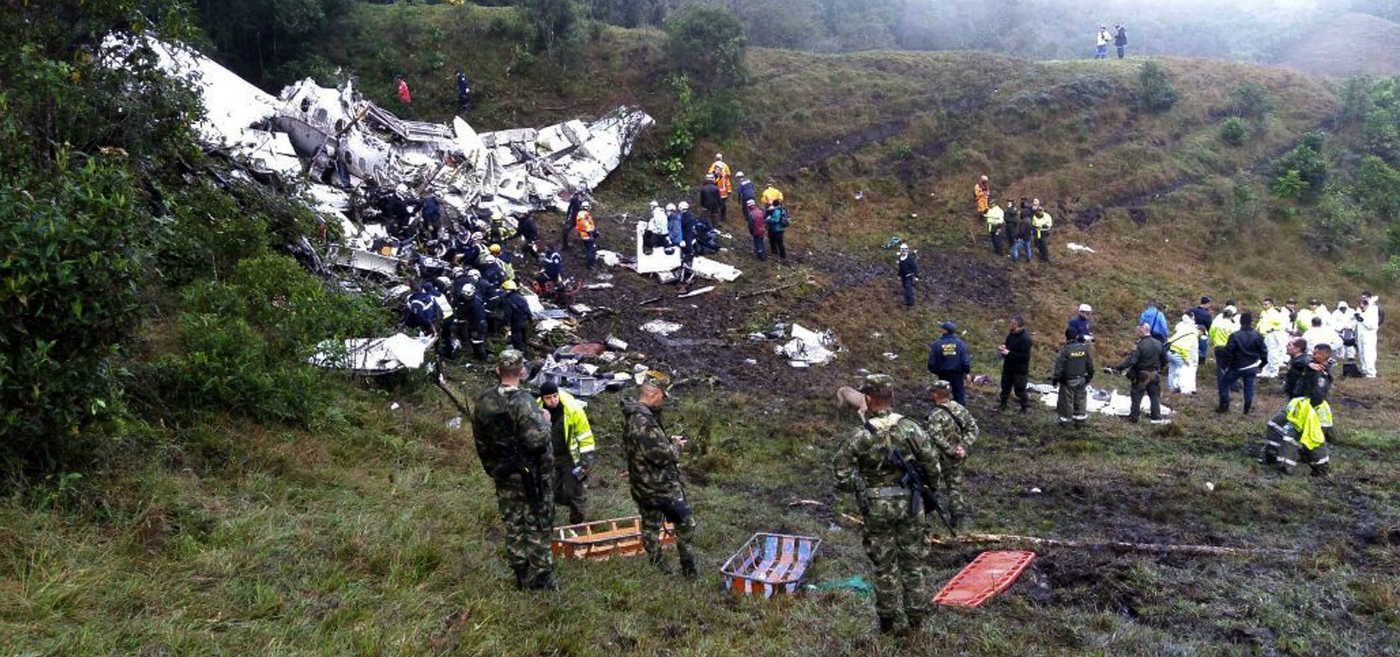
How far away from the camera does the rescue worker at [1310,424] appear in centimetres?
967

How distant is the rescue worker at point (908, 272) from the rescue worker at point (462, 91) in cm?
1414

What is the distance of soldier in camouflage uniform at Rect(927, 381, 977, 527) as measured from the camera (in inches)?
320

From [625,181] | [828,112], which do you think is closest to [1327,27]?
[828,112]

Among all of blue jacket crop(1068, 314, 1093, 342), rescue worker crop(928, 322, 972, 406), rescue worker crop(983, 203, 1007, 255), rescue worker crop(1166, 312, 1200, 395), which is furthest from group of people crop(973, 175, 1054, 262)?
rescue worker crop(928, 322, 972, 406)

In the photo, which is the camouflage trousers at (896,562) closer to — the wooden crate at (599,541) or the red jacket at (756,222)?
the wooden crate at (599,541)

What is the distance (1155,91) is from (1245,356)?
18958 millimetres

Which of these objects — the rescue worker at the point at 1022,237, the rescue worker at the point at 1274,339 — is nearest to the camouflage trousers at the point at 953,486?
the rescue worker at the point at 1274,339

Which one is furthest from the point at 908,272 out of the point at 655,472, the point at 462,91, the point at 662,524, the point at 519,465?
the point at 462,91

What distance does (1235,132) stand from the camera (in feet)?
90.8

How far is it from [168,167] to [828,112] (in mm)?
20457

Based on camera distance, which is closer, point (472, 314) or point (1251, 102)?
point (472, 314)

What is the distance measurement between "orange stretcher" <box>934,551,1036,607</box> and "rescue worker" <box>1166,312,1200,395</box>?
8480 mm

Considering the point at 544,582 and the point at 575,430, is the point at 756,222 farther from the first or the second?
the point at 544,582

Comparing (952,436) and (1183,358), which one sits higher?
(952,436)
